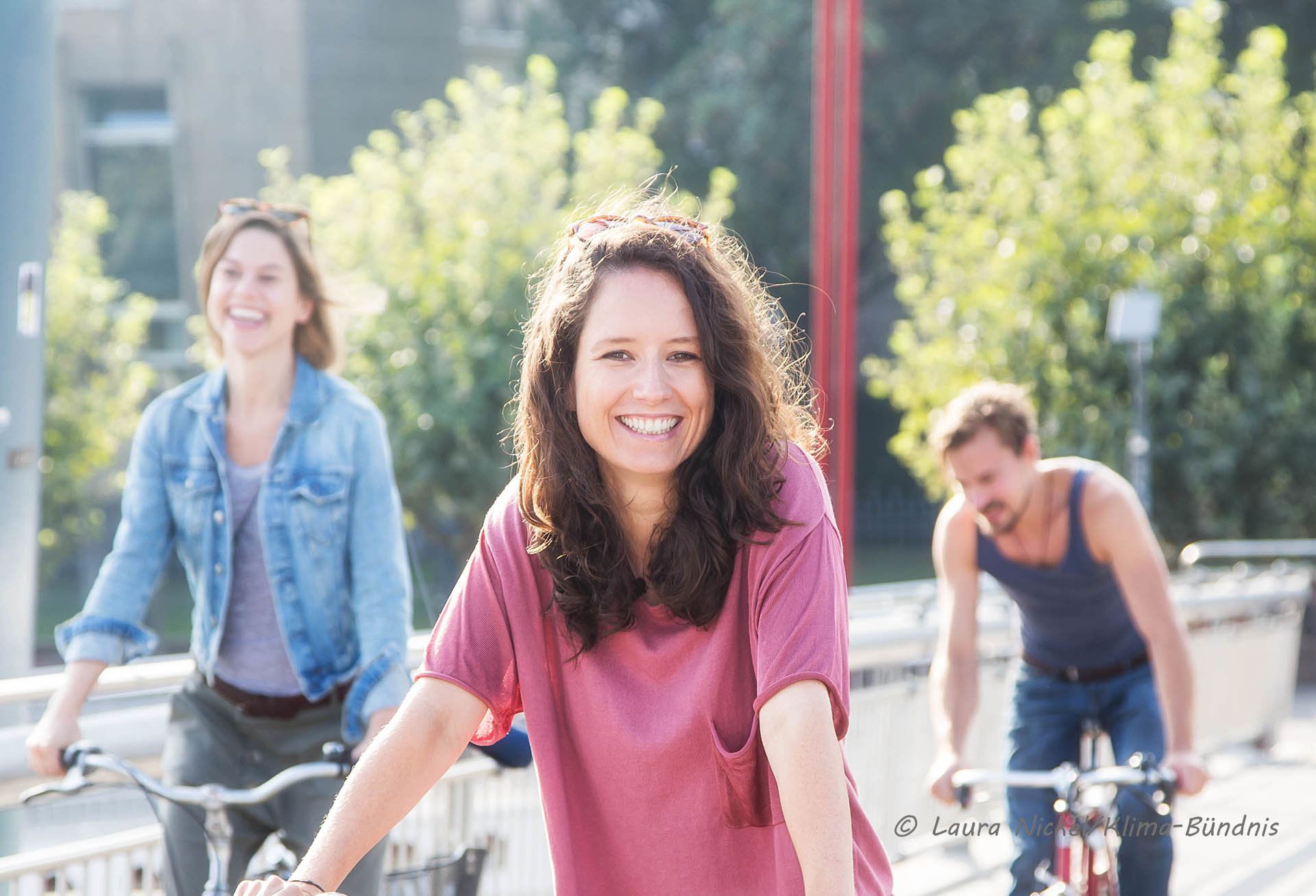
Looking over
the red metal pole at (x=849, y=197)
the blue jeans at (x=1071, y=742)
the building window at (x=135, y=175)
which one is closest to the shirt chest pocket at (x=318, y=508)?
the blue jeans at (x=1071, y=742)

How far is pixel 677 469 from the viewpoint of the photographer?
1.95 metres

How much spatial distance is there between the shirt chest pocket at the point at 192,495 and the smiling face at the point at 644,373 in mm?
1586

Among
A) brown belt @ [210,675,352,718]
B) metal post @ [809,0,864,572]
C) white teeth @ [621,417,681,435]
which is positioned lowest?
brown belt @ [210,675,352,718]

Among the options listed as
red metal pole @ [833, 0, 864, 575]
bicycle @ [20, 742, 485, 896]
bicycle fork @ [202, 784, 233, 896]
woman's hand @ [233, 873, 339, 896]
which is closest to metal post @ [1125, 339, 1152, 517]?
red metal pole @ [833, 0, 864, 575]

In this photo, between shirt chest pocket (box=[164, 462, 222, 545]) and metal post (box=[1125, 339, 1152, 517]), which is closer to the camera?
shirt chest pocket (box=[164, 462, 222, 545])

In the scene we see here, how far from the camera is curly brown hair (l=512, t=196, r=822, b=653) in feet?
6.12

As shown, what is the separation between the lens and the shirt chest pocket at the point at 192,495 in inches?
127

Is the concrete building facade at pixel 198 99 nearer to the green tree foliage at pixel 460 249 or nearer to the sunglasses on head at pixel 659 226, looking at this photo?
the green tree foliage at pixel 460 249

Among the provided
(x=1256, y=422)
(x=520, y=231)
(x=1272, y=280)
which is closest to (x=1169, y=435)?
(x=1256, y=422)

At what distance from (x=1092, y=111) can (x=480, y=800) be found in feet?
40.8

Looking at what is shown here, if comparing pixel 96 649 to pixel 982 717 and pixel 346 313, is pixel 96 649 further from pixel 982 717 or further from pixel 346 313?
pixel 982 717

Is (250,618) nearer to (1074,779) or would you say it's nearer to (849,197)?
(1074,779)

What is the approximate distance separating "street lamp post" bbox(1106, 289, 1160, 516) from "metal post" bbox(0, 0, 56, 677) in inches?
376

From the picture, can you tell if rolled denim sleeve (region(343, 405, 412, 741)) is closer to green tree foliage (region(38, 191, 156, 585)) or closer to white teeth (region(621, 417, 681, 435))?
white teeth (region(621, 417, 681, 435))
